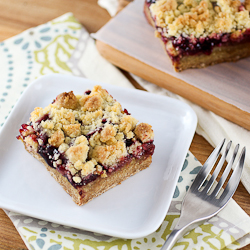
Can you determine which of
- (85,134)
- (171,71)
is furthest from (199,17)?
(85,134)

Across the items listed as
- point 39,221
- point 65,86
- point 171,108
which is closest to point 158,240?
point 39,221

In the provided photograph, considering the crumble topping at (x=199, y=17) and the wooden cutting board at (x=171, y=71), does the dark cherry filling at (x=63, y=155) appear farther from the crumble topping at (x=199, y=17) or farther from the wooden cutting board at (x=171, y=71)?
the crumble topping at (x=199, y=17)

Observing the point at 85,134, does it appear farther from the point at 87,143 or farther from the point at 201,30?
the point at 201,30

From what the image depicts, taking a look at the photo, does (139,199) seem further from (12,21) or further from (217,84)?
(12,21)

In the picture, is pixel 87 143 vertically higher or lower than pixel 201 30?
lower

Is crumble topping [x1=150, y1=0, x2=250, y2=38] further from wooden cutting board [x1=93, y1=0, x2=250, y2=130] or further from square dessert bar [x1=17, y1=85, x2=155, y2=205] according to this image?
square dessert bar [x1=17, y1=85, x2=155, y2=205]

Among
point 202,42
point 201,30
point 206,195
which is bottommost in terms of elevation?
point 206,195
